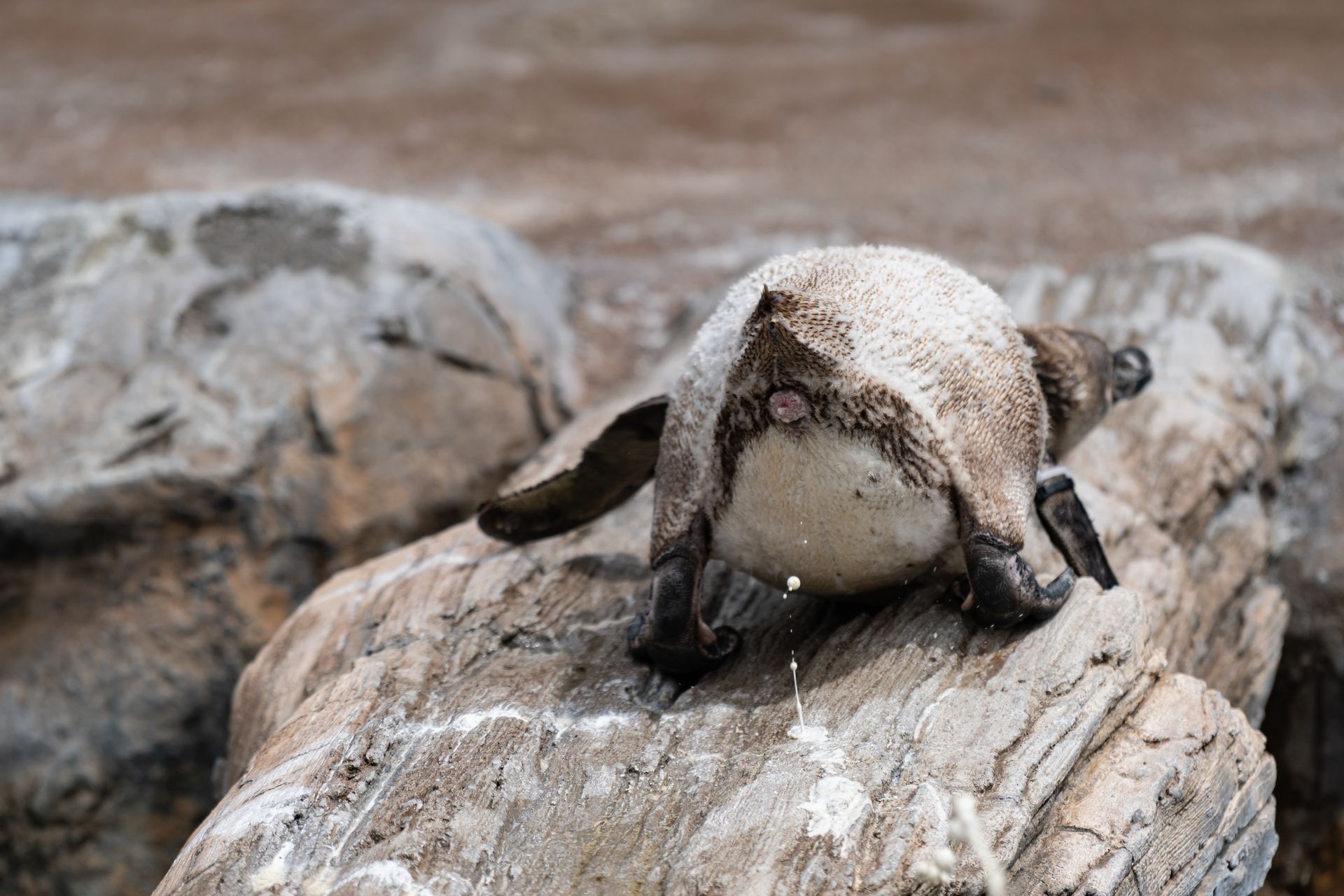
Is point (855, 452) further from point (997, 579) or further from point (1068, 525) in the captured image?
point (1068, 525)

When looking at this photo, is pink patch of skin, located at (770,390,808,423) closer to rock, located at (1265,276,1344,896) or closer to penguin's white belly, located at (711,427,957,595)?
penguin's white belly, located at (711,427,957,595)

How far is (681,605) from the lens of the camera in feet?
10.1

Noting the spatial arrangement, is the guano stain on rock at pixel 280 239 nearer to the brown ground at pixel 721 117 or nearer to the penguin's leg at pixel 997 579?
the brown ground at pixel 721 117

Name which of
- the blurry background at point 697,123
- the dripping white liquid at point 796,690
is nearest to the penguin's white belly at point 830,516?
the dripping white liquid at point 796,690

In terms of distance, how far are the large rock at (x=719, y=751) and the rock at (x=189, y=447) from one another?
114 centimetres

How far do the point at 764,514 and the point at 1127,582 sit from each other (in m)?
1.60

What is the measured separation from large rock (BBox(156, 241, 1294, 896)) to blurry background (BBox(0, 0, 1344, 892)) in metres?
1.90

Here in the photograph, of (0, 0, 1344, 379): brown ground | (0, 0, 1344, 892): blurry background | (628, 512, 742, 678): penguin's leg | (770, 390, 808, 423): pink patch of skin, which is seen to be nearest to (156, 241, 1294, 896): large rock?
(628, 512, 742, 678): penguin's leg

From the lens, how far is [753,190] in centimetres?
847

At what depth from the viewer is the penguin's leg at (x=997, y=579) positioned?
287cm

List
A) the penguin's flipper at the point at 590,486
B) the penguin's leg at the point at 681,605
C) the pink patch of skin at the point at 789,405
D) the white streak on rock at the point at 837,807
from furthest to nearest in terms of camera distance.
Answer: the penguin's flipper at the point at 590,486, the penguin's leg at the point at 681,605, the pink patch of skin at the point at 789,405, the white streak on rock at the point at 837,807

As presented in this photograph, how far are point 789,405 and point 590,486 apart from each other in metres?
1.16

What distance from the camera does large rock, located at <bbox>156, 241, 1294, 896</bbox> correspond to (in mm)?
2557

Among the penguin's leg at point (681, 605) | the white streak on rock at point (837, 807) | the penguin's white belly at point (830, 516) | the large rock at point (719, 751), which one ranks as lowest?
the large rock at point (719, 751)
